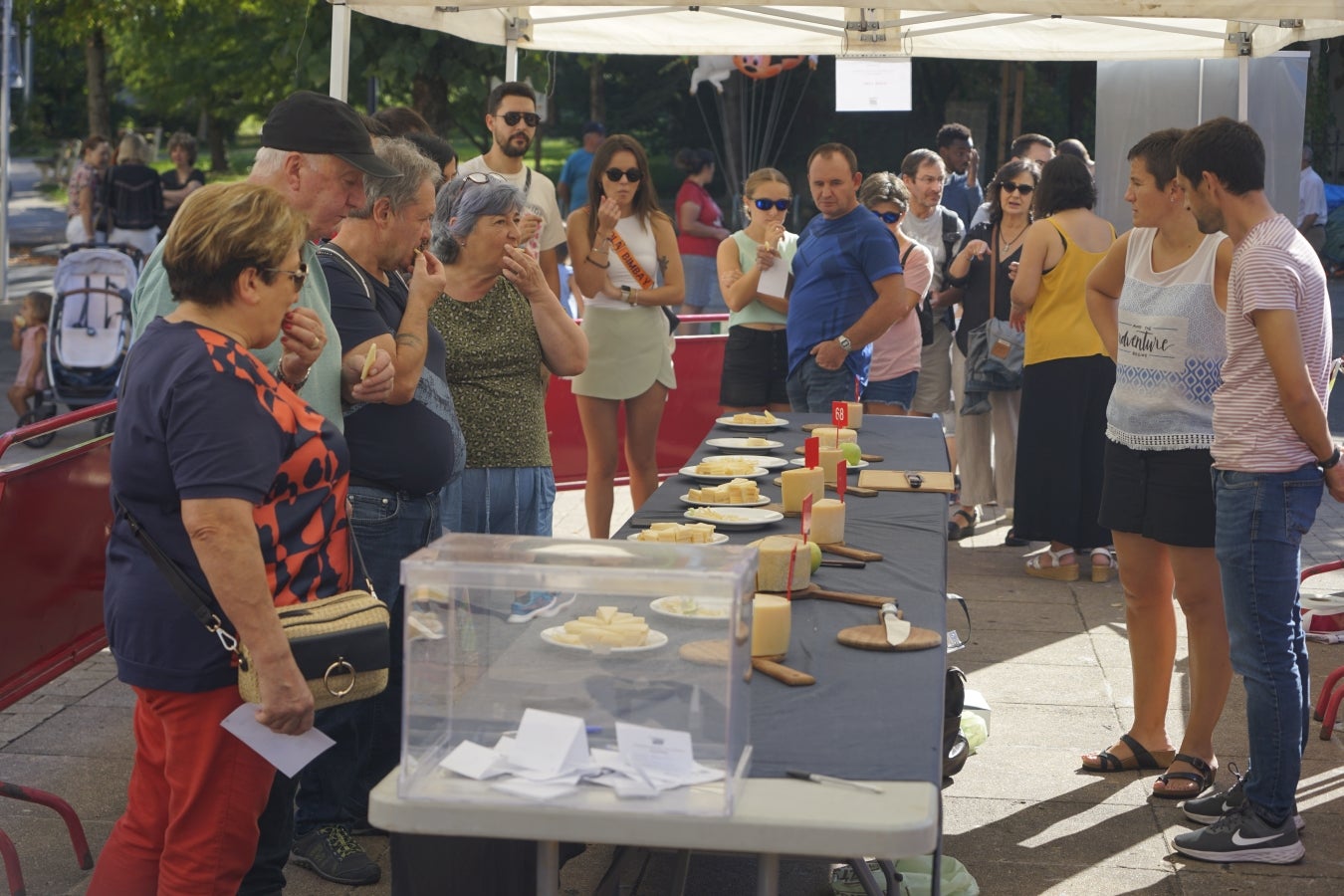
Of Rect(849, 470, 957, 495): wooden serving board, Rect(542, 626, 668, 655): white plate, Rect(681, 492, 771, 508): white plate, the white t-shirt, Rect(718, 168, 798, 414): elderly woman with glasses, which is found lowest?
Rect(681, 492, 771, 508): white plate

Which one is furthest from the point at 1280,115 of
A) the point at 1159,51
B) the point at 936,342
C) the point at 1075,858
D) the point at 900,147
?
the point at 900,147

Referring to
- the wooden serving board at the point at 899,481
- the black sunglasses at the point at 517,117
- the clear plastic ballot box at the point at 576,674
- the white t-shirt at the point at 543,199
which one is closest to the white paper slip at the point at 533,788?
the clear plastic ballot box at the point at 576,674

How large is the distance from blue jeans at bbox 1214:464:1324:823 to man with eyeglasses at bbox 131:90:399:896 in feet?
7.12

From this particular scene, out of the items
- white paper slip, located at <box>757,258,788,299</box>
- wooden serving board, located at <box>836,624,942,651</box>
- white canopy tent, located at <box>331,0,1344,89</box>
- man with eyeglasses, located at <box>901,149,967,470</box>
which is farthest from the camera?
man with eyeglasses, located at <box>901,149,967,470</box>

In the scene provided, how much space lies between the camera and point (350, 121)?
344 centimetres

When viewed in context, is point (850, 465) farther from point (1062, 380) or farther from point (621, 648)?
point (621, 648)

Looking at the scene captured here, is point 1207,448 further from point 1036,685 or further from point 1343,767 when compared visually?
point 1036,685

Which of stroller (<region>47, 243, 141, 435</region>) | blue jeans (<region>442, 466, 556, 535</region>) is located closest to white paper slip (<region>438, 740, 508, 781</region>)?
blue jeans (<region>442, 466, 556, 535</region>)

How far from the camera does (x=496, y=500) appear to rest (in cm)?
447

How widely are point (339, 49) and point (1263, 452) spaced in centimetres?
393

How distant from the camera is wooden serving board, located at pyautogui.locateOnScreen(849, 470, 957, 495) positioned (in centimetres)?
482

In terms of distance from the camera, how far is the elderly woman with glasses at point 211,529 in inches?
105

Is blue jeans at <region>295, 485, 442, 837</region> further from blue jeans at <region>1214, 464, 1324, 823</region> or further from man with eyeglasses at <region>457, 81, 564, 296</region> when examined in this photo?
man with eyeglasses at <region>457, 81, 564, 296</region>

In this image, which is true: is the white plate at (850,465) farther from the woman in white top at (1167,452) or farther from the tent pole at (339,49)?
the tent pole at (339,49)
